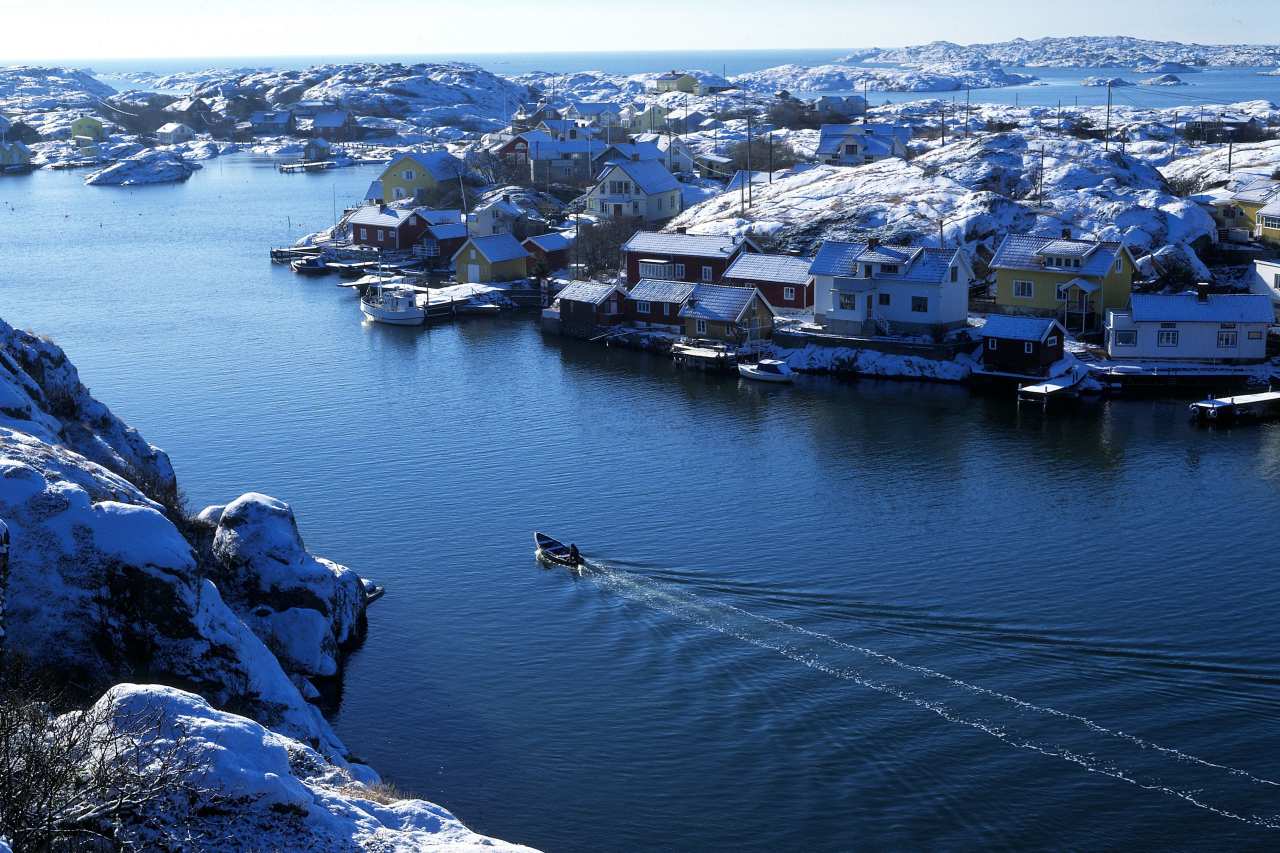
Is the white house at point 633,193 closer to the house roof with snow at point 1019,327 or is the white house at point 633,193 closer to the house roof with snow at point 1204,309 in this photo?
Answer: the house roof with snow at point 1019,327

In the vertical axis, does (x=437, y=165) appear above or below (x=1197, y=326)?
above

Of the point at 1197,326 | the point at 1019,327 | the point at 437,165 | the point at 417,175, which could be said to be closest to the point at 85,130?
the point at 417,175

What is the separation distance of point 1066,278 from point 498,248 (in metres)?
21.7

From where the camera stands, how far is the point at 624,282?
45.0 m

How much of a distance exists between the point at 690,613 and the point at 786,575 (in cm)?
235

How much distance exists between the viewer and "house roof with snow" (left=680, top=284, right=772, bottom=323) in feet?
126

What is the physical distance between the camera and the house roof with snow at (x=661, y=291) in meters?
40.7

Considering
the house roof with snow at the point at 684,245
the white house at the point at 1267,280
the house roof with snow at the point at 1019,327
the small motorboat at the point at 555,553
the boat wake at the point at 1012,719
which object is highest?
the house roof with snow at the point at 684,245

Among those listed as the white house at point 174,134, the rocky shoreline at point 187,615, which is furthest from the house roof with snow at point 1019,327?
the white house at point 174,134

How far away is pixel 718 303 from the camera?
38750mm

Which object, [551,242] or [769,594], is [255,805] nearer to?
[769,594]

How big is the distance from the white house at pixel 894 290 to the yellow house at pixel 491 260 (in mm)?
15225

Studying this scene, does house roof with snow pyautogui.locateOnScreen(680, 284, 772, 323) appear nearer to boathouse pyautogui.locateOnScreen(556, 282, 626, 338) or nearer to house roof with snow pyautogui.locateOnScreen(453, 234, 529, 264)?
boathouse pyautogui.locateOnScreen(556, 282, 626, 338)

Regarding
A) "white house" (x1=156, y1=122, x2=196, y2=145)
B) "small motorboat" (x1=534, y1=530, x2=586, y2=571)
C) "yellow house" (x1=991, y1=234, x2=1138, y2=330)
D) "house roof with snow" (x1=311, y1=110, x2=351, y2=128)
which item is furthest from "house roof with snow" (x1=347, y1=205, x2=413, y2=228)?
"white house" (x1=156, y1=122, x2=196, y2=145)
